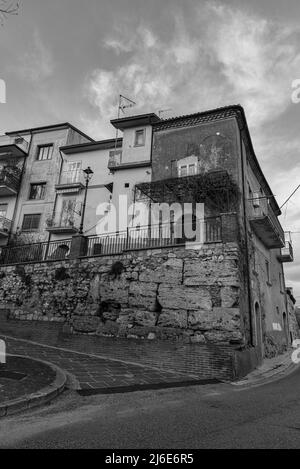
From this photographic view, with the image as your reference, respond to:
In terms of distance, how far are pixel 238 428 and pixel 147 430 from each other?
126cm

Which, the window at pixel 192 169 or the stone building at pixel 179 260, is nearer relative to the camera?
the stone building at pixel 179 260

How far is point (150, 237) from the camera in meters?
13.7

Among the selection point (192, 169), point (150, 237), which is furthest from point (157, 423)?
point (192, 169)

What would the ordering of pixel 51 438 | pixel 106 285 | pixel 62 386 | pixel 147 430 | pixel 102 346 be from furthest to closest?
pixel 106 285 < pixel 102 346 < pixel 62 386 < pixel 147 430 < pixel 51 438

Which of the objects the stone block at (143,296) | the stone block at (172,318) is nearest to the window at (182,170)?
the stone block at (143,296)

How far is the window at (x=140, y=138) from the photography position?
57.4ft

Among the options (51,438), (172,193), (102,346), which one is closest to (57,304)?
(102,346)

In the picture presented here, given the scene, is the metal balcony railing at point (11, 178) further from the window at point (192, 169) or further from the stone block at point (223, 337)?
the stone block at point (223, 337)

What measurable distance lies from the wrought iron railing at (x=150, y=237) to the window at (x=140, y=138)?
5.44 meters

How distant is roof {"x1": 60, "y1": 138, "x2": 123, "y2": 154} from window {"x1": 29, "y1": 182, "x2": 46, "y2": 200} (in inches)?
118

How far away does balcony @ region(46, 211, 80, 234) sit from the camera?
62.2ft

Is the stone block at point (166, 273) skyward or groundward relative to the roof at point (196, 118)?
groundward

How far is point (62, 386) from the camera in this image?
5805 mm

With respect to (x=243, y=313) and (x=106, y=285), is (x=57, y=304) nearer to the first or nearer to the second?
(x=106, y=285)
